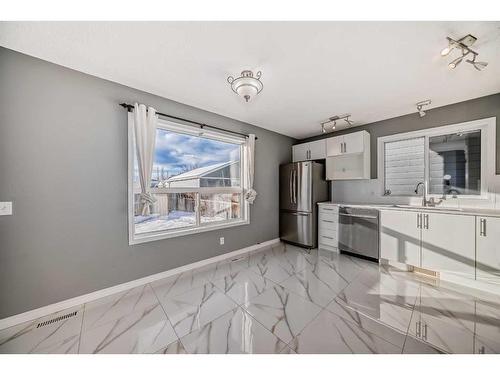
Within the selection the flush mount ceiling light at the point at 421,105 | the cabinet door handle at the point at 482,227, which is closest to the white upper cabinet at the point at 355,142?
the flush mount ceiling light at the point at 421,105

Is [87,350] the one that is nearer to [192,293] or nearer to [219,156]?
[192,293]

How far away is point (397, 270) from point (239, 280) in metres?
2.32

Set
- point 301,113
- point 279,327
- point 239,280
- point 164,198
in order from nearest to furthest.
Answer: point 279,327, point 239,280, point 164,198, point 301,113

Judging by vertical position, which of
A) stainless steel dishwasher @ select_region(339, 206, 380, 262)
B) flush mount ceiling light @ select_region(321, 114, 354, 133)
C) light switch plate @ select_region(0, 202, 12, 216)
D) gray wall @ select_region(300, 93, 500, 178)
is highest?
flush mount ceiling light @ select_region(321, 114, 354, 133)

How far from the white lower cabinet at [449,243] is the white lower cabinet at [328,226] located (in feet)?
3.90

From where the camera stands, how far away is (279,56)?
171cm

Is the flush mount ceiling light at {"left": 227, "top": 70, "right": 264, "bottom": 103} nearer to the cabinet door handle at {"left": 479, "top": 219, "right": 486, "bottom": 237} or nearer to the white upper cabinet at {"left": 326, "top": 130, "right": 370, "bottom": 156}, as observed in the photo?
the white upper cabinet at {"left": 326, "top": 130, "right": 370, "bottom": 156}

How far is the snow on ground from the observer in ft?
7.89

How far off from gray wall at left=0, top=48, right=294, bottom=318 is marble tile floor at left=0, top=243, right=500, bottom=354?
12.8 inches

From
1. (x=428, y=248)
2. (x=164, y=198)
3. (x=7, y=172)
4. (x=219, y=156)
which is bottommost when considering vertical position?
(x=428, y=248)

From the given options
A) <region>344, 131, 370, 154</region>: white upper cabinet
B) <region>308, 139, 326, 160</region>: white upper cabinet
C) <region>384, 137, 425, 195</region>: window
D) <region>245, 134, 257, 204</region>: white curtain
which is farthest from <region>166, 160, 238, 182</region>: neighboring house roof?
<region>384, 137, 425, 195</region>: window

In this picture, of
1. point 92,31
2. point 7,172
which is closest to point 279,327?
point 7,172

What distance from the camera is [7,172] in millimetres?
1611
